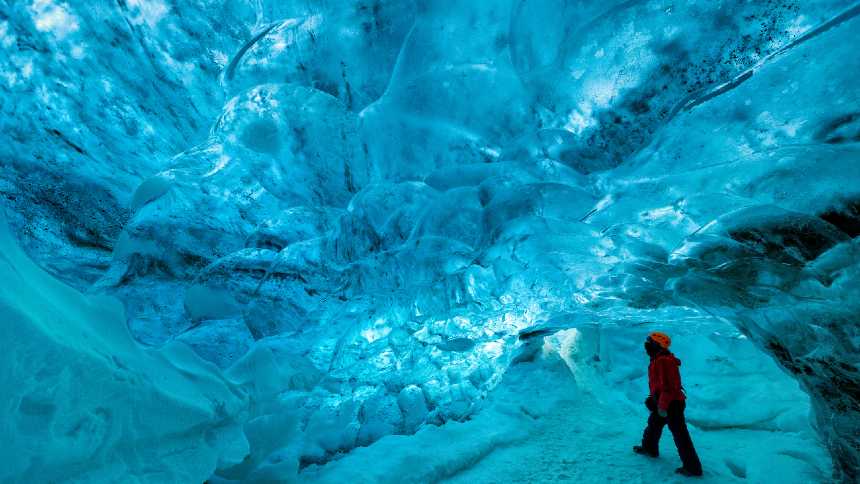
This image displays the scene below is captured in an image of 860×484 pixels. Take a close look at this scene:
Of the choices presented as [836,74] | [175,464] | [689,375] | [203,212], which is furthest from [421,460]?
[689,375]

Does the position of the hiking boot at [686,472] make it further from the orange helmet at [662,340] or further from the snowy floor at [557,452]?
the orange helmet at [662,340]

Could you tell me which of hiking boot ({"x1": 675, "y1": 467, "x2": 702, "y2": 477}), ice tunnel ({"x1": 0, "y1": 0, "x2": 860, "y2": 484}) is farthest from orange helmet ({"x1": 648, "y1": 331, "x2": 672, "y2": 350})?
hiking boot ({"x1": 675, "y1": 467, "x2": 702, "y2": 477})

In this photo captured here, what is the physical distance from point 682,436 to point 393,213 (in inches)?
118

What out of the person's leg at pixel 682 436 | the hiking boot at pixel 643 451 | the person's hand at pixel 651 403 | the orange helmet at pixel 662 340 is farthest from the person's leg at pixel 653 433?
the orange helmet at pixel 662 340

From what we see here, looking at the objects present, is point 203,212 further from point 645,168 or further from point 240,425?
point 645,168

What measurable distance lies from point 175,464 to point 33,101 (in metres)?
2.37

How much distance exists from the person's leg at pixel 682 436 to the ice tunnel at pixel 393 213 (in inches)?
9.9

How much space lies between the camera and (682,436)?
12.6 feet

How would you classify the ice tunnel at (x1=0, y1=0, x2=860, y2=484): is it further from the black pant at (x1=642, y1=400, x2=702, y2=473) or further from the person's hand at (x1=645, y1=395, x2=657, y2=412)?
the person's hand at (x1=645, y1=395, x2=657, y2=412)

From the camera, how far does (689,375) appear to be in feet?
23.1

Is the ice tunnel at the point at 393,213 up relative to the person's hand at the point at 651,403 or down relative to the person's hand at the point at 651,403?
up

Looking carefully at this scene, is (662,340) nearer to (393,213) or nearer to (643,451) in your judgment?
(643,451)

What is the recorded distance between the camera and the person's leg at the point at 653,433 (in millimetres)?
4129

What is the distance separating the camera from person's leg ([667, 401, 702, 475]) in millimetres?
3773
